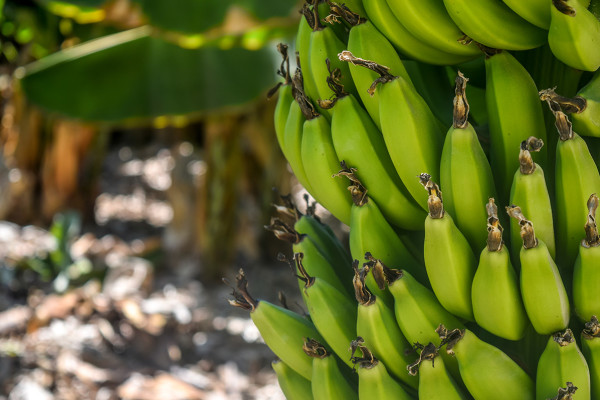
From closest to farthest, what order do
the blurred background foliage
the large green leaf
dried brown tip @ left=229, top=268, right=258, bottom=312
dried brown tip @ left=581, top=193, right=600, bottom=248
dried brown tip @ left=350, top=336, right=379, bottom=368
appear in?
dried brown tip @ left=581, top=193, right=600, bottom=248 < dried brown tip @ left=350, top=336, right=379, bottom=368 < dried brown tip @ left=229, top=268, right=258, bottom=312 < the blurred background foliage < the large green leaf

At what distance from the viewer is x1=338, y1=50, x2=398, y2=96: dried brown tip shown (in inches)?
28.3

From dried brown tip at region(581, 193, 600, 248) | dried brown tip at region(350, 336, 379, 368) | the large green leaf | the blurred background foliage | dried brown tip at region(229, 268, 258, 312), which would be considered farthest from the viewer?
the large green leaf

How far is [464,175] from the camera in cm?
72

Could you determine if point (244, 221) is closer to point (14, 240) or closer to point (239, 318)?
point (239, 318)

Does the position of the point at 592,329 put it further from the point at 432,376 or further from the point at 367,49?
the point at 367,49

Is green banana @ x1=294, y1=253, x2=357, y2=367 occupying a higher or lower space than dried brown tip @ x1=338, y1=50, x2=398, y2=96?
lower

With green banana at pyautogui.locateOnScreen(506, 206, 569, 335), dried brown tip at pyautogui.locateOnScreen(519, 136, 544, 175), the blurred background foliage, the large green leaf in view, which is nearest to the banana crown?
green banana at pyautogui.locateOnScreen(506, 206, 569, 335)

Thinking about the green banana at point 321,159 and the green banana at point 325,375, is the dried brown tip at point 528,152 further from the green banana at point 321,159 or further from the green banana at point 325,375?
the green banana at point 325,375

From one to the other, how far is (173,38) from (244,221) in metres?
1.60

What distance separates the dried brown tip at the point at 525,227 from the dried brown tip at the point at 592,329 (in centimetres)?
11

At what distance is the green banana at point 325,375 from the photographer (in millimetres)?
840

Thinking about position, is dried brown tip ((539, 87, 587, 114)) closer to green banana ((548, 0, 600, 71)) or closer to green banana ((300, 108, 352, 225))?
green banana ((548, 0, 600, 71))

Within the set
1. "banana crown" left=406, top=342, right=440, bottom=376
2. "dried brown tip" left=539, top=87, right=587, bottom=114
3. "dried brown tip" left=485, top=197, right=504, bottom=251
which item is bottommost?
"banana crown" left=406, top=342, right=440, bottom=376

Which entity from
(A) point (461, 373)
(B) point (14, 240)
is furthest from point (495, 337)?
(B) point (14, 240)
